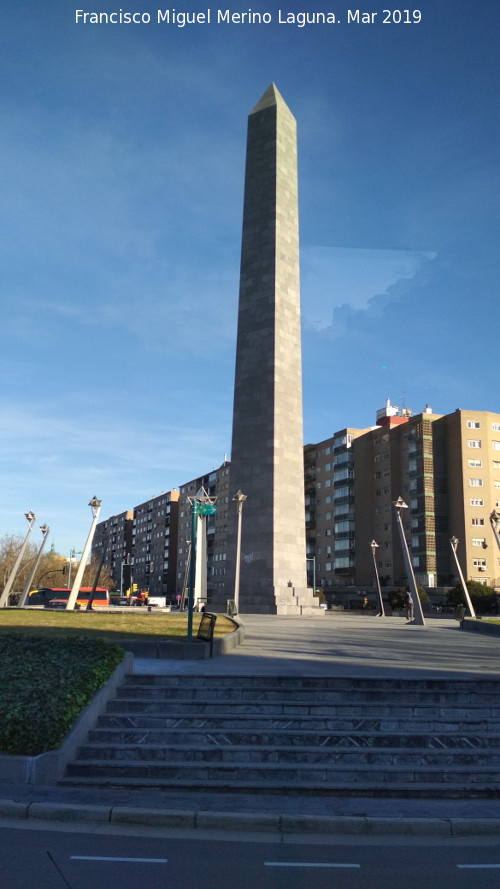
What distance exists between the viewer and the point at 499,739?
1063cm

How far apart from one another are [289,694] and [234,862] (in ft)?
15.9

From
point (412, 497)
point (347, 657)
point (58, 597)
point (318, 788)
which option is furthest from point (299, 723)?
point (412, 497)

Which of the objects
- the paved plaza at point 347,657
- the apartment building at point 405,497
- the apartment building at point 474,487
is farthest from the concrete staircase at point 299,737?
the apartment building at point 474,487

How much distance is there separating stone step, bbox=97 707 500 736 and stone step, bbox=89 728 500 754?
0.65 feet

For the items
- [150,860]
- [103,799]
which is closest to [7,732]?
[103,799]

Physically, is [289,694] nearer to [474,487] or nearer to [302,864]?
[302,864]

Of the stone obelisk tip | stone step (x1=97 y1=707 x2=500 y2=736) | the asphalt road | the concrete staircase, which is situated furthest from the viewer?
the stone obelisk tip

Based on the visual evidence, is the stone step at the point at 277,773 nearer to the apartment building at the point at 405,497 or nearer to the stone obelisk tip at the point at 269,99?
the stone obelisk tip at the point at 269,99

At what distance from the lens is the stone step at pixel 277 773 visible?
9.53 metres

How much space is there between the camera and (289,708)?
37.2ft

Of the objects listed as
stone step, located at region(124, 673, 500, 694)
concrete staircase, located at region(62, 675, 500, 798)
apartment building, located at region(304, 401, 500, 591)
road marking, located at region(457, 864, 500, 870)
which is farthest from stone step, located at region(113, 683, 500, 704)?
apartment building, located at region(304, 401, 500, 591)

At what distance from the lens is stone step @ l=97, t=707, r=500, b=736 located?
10.8m

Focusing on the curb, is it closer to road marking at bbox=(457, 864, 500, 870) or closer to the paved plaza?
road marking at bbox=(457, 864, 500, 870)

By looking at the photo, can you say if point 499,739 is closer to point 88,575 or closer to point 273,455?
point 273,455
